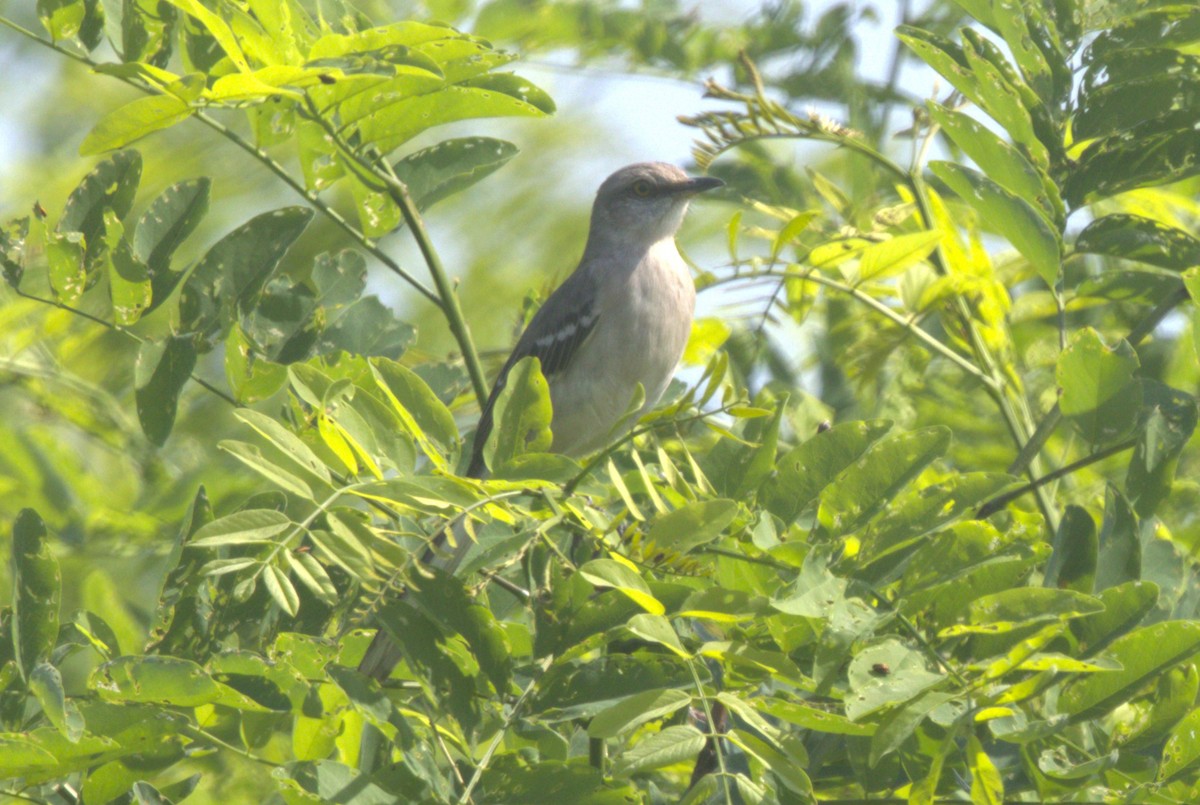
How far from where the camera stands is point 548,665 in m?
2.20

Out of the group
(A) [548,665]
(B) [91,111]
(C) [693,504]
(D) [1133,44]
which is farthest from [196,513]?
(B) [91,111]

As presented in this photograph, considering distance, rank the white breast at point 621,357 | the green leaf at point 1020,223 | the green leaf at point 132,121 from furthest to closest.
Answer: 1. the white breast at point 621,357
2. the green leaf at point 1020,223
3. the green leaf at point 132,121

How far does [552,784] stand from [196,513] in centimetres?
85

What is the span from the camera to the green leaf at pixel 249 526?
1.91 m

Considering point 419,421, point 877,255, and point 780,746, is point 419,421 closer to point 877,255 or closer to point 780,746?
point 780,746

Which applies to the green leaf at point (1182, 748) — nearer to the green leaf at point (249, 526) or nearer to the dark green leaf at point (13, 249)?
the green leaf at point (249, 526)

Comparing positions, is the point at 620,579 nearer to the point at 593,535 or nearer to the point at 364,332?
the point at 593,535

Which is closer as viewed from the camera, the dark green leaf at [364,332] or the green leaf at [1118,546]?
the green leaf at [1118,546]

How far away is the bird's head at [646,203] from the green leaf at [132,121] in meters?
2.67

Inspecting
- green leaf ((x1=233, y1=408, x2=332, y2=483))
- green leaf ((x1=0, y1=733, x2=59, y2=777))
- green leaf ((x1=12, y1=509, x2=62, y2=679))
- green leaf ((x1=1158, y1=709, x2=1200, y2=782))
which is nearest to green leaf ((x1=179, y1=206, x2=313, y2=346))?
green leaf ((x1=12, y1=509, x2=62, y2=679))

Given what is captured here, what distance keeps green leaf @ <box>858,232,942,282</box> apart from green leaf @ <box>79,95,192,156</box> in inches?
67.2

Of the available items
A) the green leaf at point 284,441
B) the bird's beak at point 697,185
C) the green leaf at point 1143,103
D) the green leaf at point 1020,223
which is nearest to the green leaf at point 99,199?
the green leaf at point 284,441

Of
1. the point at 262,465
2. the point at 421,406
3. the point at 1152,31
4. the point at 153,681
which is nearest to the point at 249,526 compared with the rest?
the point at 262,465

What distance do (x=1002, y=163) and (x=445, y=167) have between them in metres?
1.38
